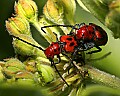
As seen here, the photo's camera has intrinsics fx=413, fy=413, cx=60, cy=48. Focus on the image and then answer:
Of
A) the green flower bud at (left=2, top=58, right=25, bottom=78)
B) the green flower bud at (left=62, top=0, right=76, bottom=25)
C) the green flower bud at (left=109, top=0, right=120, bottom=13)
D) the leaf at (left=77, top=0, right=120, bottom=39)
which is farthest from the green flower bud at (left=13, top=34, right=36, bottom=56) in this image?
the green flower bud at (left=109, top=0, right=120, bottom=13)

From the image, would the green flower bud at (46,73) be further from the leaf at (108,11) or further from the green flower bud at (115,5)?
the green flower bud at (115,5)

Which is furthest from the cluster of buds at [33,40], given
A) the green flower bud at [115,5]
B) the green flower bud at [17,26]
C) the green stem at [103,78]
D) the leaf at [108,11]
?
the green flower bud at [115,5]

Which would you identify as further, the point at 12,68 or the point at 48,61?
the point at 48,61

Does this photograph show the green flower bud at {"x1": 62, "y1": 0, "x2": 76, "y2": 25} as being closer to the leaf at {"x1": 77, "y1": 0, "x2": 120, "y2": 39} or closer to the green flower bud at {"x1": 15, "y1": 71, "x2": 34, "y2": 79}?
the leaf at {"x1": 77, "y1": 0, "x2": 120, "y2": 39}

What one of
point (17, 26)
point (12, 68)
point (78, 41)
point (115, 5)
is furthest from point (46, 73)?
point (115, 5)

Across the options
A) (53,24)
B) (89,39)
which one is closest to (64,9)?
(53,24)

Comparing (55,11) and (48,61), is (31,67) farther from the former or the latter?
(55,11)
